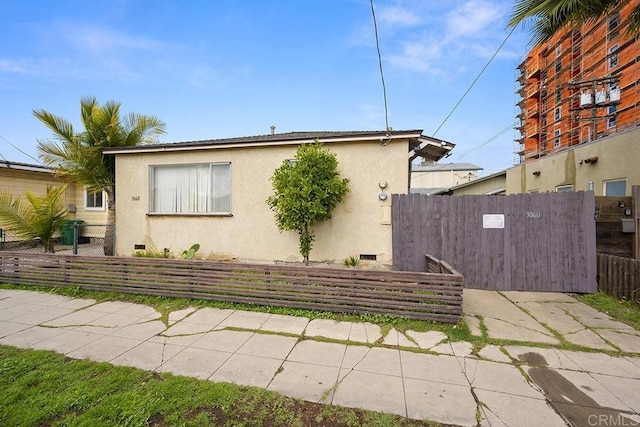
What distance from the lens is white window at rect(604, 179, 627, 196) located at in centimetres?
748

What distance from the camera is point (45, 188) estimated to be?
11.2 m

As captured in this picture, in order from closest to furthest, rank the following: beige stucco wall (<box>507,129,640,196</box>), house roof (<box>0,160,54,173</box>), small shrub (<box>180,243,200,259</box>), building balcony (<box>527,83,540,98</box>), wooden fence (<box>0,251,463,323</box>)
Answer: wooden fence (<box>0,251,463,323</box>), small shrub (<box>180,243,200,259</box>), beige stucco wall (<box>507,129,640,196</box>), house roof (<box>0,160,54,173</box>), building balcony (<box>527,83,540,98</box>)

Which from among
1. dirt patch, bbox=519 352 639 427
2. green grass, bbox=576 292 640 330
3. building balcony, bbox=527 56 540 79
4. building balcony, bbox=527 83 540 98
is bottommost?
dirt patch, bbox=519 352 639 427

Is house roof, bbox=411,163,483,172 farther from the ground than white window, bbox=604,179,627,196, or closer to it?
farther from the ground

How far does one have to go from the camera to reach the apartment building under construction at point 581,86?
1555 cm

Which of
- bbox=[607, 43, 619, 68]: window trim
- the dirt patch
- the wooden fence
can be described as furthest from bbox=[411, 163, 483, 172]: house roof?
the dirt patch

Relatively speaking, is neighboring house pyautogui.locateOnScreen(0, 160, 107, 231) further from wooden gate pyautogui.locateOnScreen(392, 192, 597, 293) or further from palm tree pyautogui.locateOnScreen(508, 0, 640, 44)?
palm tree pyautogui.locateOnScreen(508, 0, 640, 44)

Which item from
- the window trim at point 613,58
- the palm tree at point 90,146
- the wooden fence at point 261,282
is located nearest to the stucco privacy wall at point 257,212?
the palm tree at point 90,146

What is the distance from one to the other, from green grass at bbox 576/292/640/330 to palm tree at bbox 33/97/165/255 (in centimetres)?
1133

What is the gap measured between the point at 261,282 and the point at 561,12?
23.8ft

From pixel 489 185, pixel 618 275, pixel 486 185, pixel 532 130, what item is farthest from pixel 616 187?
pixel 532 130

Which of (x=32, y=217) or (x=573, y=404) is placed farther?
(x=32, y=217)

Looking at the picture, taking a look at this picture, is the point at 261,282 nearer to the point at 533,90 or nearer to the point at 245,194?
the point at 245,194

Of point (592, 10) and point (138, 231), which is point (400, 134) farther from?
point (138, 231)
